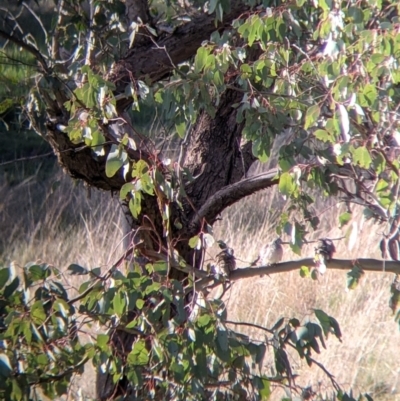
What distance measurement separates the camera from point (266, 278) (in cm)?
419

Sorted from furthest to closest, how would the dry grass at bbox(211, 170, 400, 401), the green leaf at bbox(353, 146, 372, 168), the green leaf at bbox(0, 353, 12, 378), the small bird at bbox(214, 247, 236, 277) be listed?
the dry grass at bbox(211, 170, 400, 401) < the small bird at bbox(214, 247, 236, 277) < the green leaf at bbox(353, 146, 372, 168) < the green leaf at bbox(0, 353, 12, 378)

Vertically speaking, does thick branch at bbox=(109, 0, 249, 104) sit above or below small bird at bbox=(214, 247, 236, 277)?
above

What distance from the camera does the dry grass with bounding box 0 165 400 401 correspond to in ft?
11.6

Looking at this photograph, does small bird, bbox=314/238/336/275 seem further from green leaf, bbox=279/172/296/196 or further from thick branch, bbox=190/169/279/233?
thick branch, bbox=190/169/279/233

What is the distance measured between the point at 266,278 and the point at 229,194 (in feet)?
6.17

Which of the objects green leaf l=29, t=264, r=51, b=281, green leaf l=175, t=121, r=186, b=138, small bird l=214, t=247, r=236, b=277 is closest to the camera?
green leaf l=29, t=264, r=51, b=281

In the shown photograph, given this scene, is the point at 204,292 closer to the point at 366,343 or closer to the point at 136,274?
the point at 136,274

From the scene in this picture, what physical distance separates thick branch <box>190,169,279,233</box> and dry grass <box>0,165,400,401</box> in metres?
0.47

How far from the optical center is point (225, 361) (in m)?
1.84

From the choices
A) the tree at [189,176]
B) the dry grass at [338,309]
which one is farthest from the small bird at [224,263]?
the dry grass at [338,309]

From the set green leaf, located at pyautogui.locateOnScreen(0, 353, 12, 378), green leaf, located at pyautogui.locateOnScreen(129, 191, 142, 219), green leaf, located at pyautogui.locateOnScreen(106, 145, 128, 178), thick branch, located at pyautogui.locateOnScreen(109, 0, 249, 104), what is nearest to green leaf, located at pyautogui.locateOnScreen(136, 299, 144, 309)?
green leaf, located at pyautogui.locateOnScreen(129, 191, 142, 219)

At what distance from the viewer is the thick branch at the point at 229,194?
233 cm

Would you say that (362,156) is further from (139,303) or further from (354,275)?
(139,303)

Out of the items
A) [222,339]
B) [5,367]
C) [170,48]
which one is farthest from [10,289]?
[170,48]
